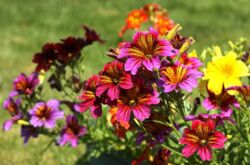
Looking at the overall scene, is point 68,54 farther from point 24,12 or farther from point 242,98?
point 24,12

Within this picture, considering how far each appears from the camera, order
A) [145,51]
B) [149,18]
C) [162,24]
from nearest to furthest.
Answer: [145,51] → [162,24] → [149,18]

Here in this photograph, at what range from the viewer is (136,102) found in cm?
219

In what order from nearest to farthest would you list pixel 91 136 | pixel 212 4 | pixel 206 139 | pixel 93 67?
pixel 206 139 < pixel 91 136 < pixel 93 67 < pixel 212 4

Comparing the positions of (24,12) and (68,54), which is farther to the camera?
(24,12)

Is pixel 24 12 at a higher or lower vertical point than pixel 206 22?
higher

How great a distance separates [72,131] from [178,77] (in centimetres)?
104

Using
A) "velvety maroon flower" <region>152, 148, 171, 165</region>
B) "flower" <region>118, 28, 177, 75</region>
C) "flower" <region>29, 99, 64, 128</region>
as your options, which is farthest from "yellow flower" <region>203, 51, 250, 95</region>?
"flower" <region>29, 99, 64, 128</region>

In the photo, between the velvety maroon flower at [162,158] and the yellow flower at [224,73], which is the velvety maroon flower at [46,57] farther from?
the yellow flower at [224,73]

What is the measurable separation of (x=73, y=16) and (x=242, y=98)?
219 inches

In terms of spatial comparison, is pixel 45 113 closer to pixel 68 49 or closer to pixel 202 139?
pixel 68 49

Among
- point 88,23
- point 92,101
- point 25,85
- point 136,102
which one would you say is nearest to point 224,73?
point 136,102

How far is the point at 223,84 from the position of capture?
Result: 2.38m

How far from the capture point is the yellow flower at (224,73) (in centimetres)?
234

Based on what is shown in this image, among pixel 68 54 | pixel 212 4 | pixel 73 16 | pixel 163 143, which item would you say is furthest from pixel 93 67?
pixel 163 143
